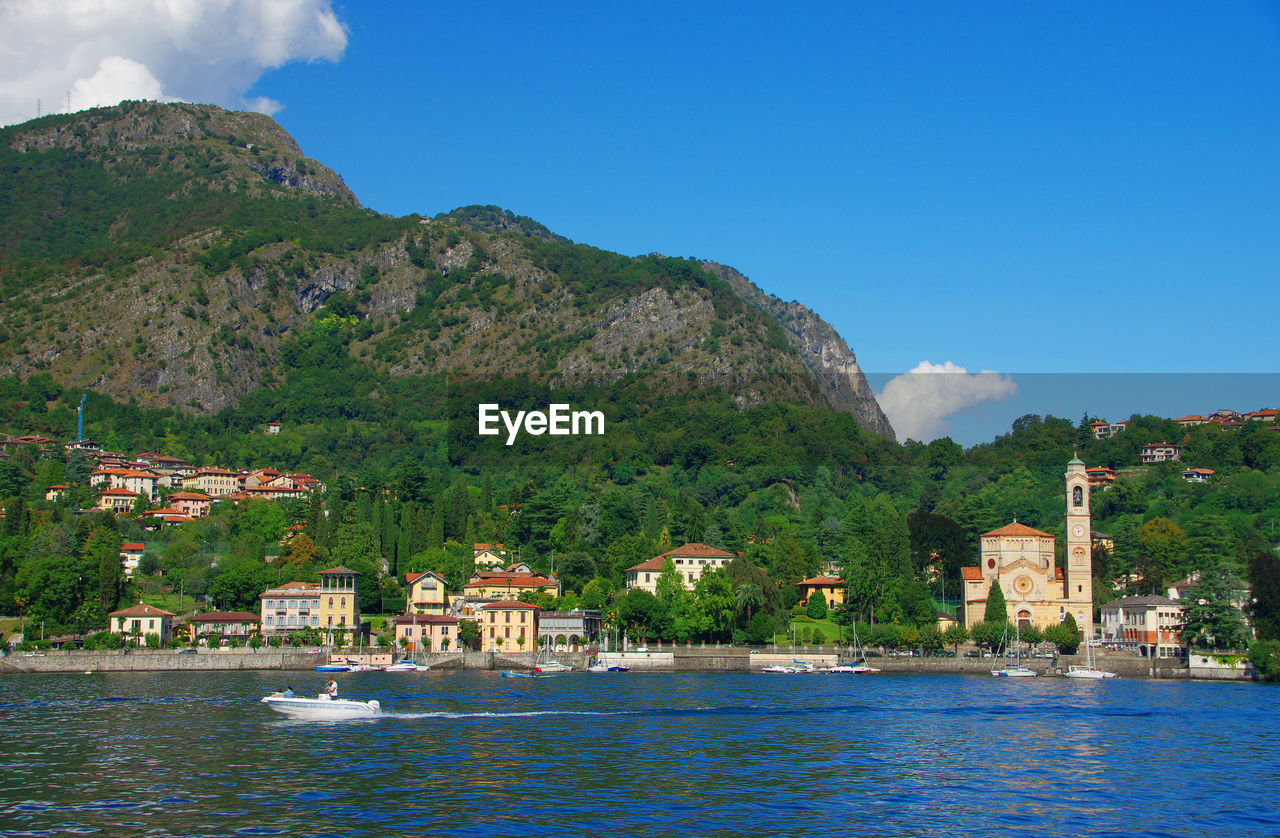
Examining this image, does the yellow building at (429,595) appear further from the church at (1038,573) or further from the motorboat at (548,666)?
the church at (1038,573)

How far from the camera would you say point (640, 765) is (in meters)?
38.1

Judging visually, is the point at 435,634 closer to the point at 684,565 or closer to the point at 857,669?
the point at 684,565

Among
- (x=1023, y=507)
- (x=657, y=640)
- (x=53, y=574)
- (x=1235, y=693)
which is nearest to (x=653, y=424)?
(x=1023, y=507)

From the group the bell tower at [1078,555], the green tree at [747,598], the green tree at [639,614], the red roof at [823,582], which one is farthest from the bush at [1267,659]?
the green tree at [639,614]

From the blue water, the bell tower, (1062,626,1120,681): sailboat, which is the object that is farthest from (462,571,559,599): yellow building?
the bell tower

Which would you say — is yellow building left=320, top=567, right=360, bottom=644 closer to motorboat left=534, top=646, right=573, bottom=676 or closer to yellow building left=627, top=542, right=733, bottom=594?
motorboat left=534, top=646, right=573, bottom=676

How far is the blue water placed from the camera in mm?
30141

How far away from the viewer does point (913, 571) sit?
107125mm

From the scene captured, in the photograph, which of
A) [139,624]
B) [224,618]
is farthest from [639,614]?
[139,624]

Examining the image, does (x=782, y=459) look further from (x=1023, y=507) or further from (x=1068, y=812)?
(x=1068, y=812)

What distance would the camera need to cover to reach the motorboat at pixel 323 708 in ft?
162

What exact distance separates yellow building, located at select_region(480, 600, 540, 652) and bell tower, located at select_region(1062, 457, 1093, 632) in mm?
44178

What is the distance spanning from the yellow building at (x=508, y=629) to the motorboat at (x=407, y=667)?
7.25 m

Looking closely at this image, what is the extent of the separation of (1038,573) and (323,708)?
226ft
